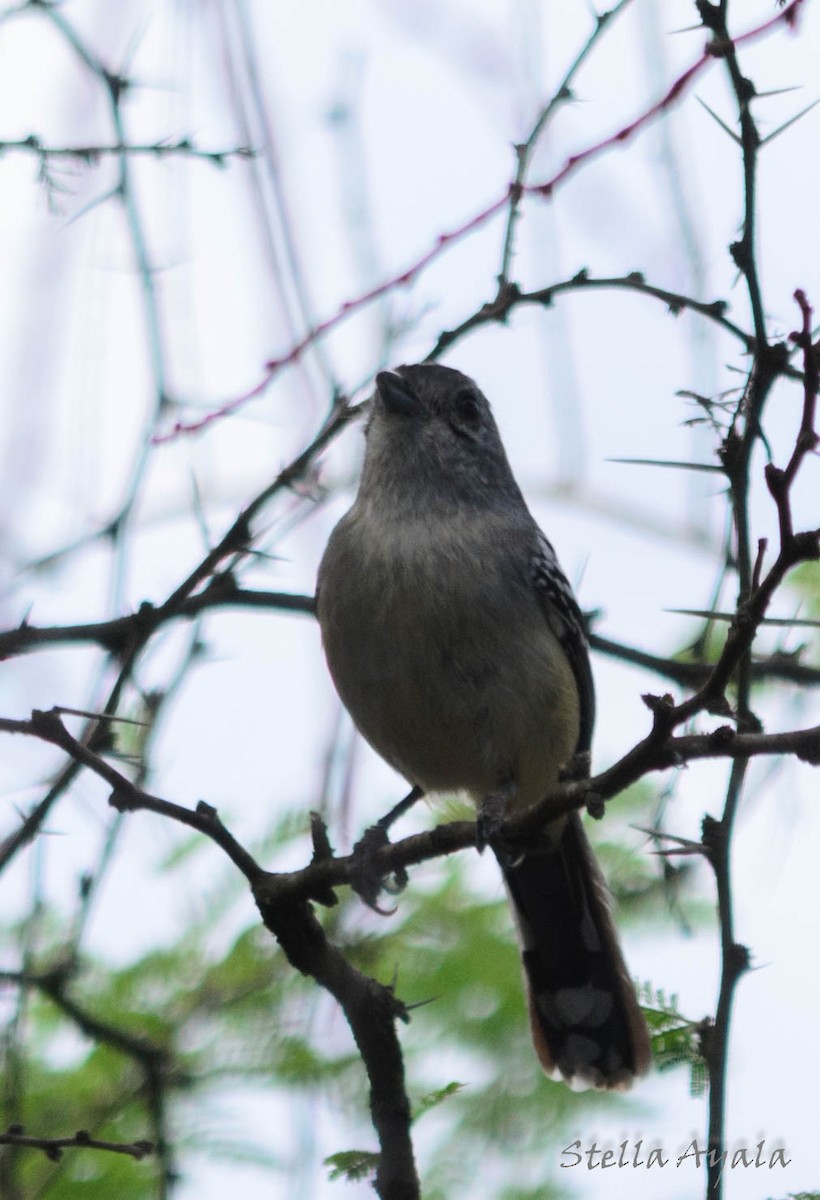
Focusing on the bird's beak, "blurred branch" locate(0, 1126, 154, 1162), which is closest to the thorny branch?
"blurred branch" locate(0, 1126, 154, 1162)

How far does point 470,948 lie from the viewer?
6695 mm

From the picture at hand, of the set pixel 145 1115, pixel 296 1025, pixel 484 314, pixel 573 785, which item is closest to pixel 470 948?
pixel 296 1025

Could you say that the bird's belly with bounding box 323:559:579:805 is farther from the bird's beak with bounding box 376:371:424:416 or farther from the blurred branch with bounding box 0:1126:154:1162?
the blurred branch with bounding box 0:1126:154:1162

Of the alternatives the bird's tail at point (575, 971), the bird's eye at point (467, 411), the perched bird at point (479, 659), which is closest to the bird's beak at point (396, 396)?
the perched bird at point (479, 659)

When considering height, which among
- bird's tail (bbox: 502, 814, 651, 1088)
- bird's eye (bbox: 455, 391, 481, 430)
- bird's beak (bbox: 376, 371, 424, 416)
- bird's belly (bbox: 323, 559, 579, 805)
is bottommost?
bird's tail (bbox: 502, 814, 651, 1088)

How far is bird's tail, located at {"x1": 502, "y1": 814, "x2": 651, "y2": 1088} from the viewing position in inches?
256

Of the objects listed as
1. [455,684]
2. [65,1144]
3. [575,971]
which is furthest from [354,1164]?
[575,971]

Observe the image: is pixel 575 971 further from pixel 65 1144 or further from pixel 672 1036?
pixel 65 1144

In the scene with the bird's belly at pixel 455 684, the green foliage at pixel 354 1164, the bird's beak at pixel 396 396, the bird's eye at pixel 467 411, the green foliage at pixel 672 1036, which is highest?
the bird's eye at pixel 467 411

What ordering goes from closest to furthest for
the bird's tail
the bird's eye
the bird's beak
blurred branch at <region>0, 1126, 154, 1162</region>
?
blurred branch at <region>0, 1126, 154, 1162</region> → the bird's tail → the bird's beak → the bird's eye

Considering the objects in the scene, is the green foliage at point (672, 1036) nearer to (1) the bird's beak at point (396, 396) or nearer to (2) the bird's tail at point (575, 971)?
(2) the bird's tail at point (575, 971)

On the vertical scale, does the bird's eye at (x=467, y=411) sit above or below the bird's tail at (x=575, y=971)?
above

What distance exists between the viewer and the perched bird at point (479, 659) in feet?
18.5

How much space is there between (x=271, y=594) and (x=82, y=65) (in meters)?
2.11
